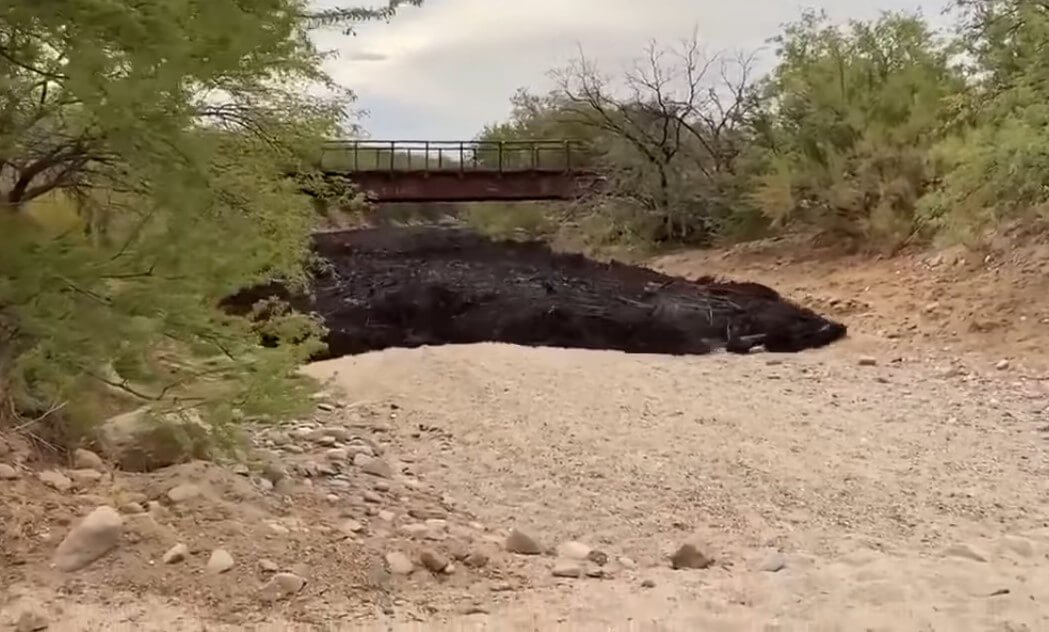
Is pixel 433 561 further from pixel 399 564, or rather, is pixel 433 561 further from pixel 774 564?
pixel 774 564

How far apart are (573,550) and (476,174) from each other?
2895 centimetres

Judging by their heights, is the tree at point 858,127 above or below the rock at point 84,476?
above

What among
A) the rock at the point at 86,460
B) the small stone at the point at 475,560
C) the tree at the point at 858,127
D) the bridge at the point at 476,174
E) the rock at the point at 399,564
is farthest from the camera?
the bridge at the point at 476,174

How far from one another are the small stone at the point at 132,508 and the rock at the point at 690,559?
3.01 meters

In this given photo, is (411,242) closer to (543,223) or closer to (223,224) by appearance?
(543,223)

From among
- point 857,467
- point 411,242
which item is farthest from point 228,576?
point 411,242

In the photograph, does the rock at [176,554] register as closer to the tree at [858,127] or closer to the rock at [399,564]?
the rock at [399,564]

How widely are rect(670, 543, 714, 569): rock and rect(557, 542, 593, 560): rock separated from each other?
519 millimetres

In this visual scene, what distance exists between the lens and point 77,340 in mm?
5605

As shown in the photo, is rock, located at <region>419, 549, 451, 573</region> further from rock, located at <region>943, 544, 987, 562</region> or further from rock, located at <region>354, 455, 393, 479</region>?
rock, located at <region>943, 544, 987, 562</region>

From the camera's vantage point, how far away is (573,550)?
676 centimetres

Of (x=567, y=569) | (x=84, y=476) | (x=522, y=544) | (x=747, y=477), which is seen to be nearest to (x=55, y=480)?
(x=84, y=476)

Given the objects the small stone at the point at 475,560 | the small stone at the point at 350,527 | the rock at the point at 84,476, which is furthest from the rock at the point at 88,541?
the small stone at the point at 475,560

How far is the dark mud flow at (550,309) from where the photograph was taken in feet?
60.2
